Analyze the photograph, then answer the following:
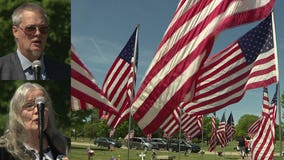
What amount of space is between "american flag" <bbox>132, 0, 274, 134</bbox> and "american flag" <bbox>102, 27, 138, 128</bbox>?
742 centimetres

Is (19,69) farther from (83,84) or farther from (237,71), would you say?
(237,71)

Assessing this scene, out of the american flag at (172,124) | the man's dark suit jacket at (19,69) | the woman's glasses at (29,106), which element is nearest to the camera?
the woman's glasses at (29,106)

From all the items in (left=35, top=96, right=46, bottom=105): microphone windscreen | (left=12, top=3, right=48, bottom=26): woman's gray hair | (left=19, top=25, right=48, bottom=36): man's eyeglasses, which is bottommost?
(left=35, top=96, right=46, bottom=105): microphone windscreen

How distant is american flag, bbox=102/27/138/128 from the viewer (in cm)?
1570

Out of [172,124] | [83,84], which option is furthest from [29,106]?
[172,124]

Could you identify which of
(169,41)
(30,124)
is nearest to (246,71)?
(169,41)

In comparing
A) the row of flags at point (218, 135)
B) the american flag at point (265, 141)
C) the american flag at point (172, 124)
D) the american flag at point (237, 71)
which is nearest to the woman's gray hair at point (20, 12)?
the american flag at point (237, 71)

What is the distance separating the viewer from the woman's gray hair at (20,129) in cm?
283

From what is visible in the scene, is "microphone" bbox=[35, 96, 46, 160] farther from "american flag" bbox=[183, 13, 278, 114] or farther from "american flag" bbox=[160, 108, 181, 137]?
"american flag" bbox=[160, 108, 181, 137]

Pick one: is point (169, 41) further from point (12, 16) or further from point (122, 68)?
point (122, 68)


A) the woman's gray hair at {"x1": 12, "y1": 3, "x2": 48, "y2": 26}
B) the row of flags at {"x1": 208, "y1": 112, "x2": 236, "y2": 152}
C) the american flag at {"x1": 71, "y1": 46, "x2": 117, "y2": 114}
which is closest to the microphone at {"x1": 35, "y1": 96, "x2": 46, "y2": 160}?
the woman's gray hair at {"x1": 12, "y1": 3, "x2": 48, "y2": 26}

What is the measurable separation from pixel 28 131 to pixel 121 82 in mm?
13029

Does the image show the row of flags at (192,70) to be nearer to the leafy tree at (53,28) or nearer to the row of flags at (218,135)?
the leafy tree at (53,28)

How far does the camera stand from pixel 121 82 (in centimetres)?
1594
